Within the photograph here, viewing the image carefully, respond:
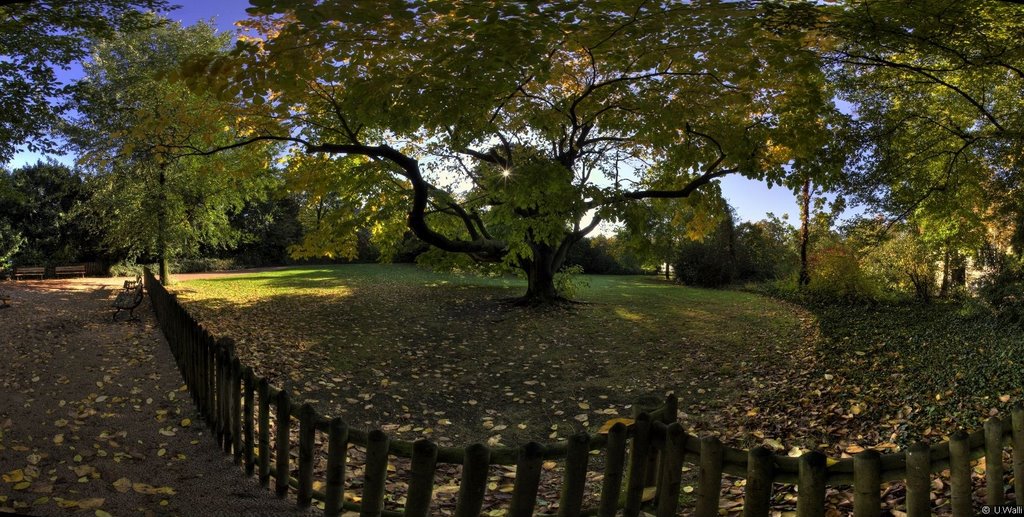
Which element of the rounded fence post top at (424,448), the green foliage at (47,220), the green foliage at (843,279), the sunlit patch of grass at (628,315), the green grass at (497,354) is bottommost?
the green grass at (497,354)

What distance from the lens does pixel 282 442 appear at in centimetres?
381

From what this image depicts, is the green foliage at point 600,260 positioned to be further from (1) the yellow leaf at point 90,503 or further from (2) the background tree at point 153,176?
(1) the yellow leaf at point 90,503

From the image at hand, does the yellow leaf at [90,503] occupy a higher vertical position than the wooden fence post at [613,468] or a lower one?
lower

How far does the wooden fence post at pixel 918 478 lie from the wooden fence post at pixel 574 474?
1644 mm

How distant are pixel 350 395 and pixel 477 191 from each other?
1126cm

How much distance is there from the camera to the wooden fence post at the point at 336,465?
328cm

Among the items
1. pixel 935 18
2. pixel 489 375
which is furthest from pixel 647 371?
pixel 935 18

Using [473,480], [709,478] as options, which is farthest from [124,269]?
[709,478]

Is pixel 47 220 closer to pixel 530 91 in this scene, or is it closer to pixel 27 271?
pixel 27 271

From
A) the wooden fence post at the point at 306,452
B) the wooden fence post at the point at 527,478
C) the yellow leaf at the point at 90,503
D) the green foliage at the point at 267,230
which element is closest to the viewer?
the wooden fence post at the point at 527,478

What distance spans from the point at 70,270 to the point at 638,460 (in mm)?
31855

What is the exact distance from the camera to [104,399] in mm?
6430

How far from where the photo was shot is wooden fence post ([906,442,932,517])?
101 inches

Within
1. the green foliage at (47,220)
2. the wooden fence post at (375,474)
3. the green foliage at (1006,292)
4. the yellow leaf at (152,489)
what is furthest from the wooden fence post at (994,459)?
the green foliage at (47,220)
